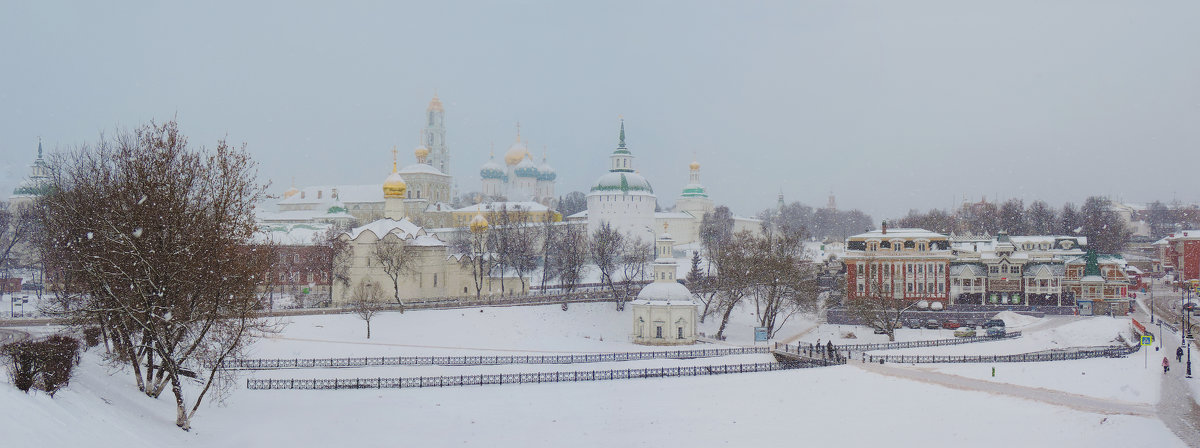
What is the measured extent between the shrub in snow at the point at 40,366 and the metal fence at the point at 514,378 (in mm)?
10591

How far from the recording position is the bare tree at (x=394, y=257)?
53312mm

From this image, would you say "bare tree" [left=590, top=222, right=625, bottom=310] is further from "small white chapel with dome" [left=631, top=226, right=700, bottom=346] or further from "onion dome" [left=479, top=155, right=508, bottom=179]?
"onion dome" [left=479, top=155, right=508, bottom=179]

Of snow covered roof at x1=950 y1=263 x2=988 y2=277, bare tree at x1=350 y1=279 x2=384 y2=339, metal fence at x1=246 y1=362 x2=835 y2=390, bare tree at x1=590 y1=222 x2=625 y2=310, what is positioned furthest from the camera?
snow covered roof at x1=950 y1=263 x2=988 y2=277

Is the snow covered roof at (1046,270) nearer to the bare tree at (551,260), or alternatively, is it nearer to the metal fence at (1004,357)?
the metal fence at (1004,357)

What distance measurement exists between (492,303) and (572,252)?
11.7 metres

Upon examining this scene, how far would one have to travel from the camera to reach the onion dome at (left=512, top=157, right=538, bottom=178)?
127000 millimetres

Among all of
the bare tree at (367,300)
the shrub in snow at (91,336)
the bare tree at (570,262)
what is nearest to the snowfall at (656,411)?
the shrub in snow at (91,336)

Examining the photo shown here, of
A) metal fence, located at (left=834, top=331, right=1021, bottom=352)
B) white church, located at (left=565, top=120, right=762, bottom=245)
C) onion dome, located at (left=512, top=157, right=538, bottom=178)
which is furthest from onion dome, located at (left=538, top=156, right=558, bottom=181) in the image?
metal fence, located at (left=834, top=331, right=1021, bottom=352)

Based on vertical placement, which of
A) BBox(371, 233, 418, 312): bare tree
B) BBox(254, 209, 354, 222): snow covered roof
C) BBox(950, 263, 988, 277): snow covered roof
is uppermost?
BBox(254, 209, 354, 222): snow covered roof

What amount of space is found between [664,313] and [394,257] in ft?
56.2

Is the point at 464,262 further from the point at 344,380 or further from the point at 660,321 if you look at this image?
the point at 344,380

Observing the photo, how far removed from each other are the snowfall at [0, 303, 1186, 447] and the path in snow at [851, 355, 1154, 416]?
0.23ft

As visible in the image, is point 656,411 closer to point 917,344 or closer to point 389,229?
point 917,344

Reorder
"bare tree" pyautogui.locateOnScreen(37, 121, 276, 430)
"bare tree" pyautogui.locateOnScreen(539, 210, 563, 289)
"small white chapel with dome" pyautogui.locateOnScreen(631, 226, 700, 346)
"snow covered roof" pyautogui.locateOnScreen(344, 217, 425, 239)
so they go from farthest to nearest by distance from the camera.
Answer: "bare tree" pyautogui.locateOnScreen(539, 210, 563, 289) → "snow covered roof" pyautogui.locateOnScreen(344, 217, 425, 239) → "small white chapel with dome" pyautogui.locateOnScreen(631, 226, 700, 346) → "bare tree" pyautogui.locateOnScreen(37, 121, 276, 430)
